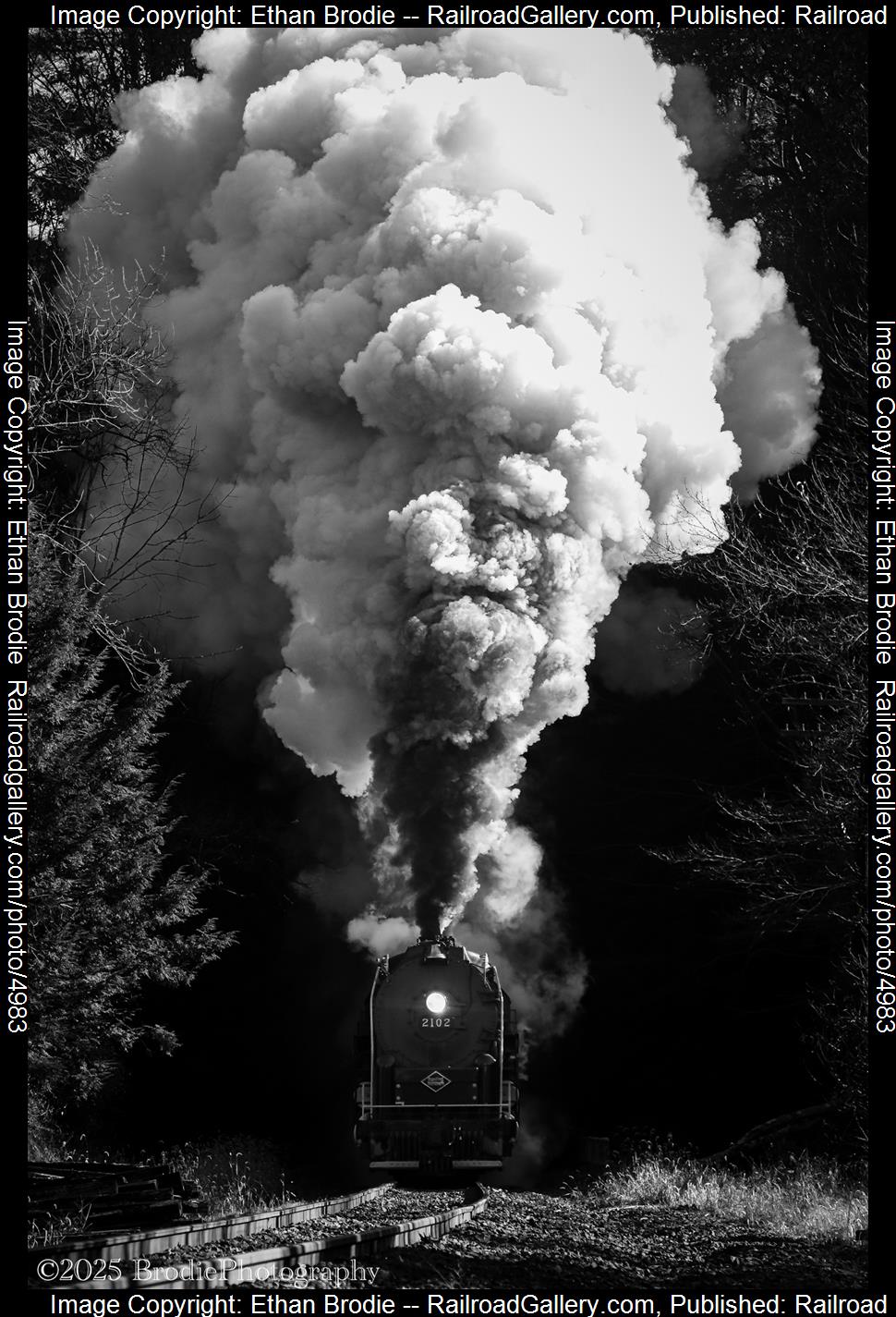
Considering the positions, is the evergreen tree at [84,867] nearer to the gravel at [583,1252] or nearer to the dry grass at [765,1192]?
the gravel at [583,1252]

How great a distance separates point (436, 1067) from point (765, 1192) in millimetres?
3804

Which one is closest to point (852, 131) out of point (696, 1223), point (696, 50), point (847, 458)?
point (696, 50)

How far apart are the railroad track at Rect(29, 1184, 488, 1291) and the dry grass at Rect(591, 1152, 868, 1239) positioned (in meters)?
3.73

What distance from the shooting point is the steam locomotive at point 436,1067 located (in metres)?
13.9

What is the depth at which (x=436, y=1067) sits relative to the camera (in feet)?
46.4

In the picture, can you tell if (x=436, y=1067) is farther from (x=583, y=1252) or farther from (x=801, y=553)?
(x=801, y=553)

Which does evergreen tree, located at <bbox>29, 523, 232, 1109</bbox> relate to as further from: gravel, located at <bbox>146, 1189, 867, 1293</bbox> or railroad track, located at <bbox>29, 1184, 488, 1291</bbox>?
railroad track, located at <bbox>29, 1184, 488, 1291</bbox>

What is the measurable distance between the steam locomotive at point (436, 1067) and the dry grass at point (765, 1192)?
1.79m

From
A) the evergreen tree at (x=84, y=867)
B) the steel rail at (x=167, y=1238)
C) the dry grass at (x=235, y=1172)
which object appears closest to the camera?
the steel rail at (x=167, y=1238)

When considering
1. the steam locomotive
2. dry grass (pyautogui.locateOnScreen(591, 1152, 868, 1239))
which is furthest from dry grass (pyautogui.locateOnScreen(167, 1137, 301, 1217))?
dry grass (pyautogui.locateOnScreen(591, 1152, 868, 1239))

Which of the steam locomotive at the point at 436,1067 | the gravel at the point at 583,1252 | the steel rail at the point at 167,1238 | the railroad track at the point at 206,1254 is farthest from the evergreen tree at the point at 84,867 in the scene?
the railroad track at the point at 206,1254

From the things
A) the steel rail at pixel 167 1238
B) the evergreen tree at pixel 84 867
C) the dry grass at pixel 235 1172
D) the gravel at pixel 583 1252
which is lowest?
the dry grass at pixel 235 1172

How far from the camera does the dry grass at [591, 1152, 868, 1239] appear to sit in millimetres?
12391

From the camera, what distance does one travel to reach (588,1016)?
74.2 ft
